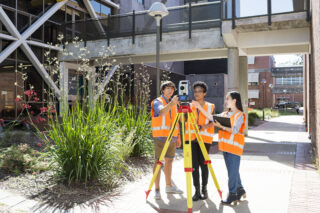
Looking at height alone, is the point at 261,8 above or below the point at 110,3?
below

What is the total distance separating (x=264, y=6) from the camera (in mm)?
11305

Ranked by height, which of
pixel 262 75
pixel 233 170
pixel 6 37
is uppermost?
pixel 262 75

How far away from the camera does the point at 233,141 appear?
4.25 metres

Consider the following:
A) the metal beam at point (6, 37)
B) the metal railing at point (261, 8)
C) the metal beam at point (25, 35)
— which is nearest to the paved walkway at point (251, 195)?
the metal railing at point (261, 8)

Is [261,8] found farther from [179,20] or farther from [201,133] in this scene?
[201,133]

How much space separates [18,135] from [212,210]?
7389 mm

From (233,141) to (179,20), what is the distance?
432 inches

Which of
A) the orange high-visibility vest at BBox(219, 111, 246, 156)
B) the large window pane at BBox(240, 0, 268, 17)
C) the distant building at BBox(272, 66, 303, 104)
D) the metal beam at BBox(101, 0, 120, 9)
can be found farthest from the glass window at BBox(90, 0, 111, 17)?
the distant building at BBox(272, 66, 303, 104)

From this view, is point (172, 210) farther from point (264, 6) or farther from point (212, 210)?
point (264, 6)

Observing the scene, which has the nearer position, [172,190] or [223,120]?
[223,120]

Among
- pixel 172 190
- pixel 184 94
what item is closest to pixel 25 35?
pixel 172 190

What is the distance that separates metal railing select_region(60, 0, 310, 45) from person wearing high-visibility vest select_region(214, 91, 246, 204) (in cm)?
806

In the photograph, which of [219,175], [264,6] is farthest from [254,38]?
[219,175]

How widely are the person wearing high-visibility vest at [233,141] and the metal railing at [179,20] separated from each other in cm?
806
